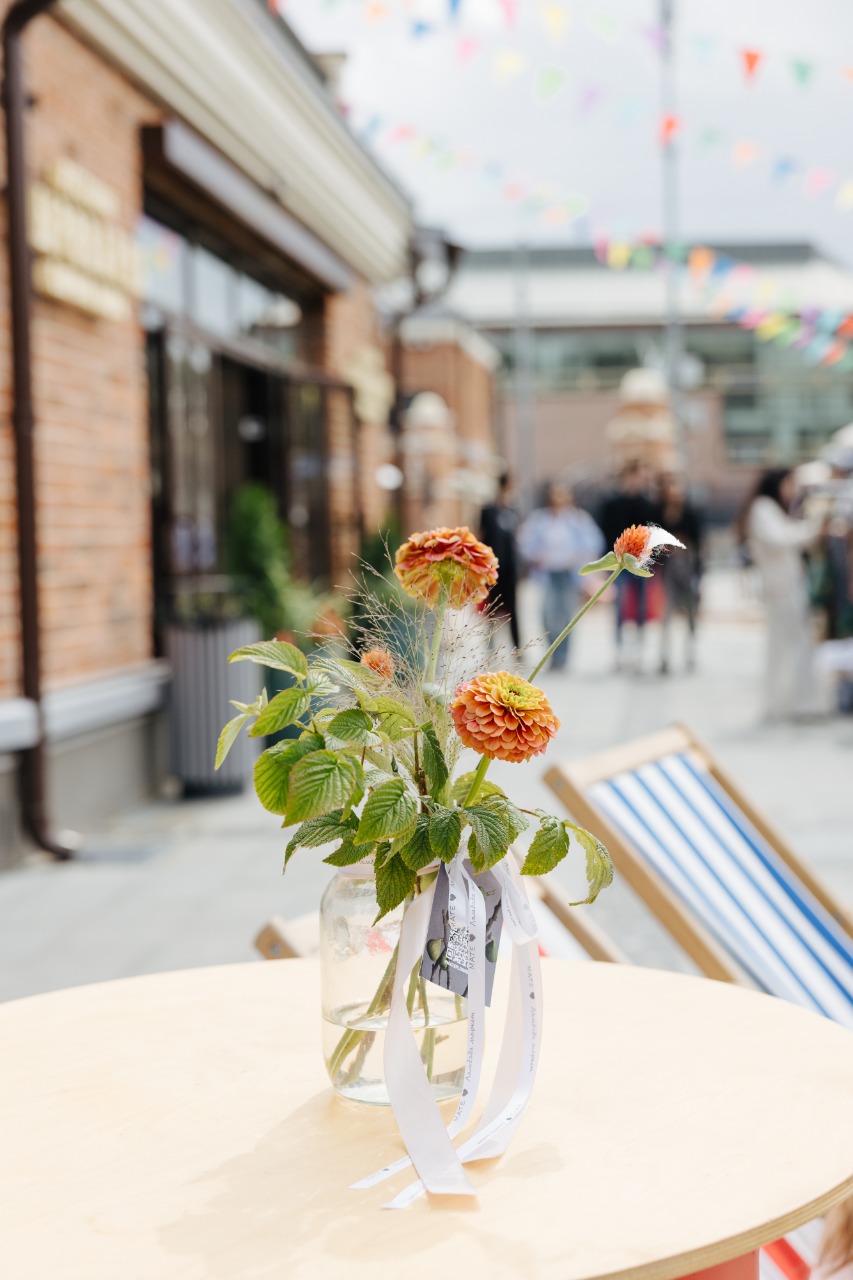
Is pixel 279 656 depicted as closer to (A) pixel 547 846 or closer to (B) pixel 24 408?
(A) pixel 547 846

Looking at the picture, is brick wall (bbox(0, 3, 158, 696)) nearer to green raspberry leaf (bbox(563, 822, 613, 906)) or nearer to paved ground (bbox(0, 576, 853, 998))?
paved ground (bbox(0, 576, 853, 998))

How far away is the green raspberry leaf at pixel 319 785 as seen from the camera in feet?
4.81

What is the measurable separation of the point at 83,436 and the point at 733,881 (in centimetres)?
489

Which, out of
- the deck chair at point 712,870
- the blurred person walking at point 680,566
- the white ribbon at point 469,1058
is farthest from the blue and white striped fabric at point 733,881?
the blurred person walking at point 680,566

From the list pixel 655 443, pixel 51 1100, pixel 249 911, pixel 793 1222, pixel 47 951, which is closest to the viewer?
pixel 793 1222

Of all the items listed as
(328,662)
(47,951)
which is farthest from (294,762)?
(47,951)

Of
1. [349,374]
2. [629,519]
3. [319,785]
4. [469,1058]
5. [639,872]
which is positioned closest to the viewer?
[319,785]

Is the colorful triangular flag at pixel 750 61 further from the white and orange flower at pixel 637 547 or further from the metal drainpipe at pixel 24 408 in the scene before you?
the white and orange flower at pixel 637 547

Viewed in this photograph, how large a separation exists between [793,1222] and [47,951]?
385 cm

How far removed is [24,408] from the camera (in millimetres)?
6184

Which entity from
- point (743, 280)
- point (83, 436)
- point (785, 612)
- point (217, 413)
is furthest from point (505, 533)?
point (83, 436)

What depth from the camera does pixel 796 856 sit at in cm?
307

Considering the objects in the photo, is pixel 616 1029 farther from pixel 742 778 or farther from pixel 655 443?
pixel 655 443

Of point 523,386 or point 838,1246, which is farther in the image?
point 523,386
